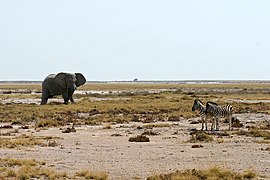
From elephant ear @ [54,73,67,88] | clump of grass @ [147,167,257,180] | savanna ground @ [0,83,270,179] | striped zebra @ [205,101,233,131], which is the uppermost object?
elephant ear @ [54,73,67,88]

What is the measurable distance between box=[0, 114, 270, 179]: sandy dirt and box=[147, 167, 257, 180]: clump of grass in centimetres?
72

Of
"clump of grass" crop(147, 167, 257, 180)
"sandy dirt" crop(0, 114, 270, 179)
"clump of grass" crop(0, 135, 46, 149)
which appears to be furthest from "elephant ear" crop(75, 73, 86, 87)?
"clump of grass" crop(147, 167, 257, 180)

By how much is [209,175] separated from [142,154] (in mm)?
5794

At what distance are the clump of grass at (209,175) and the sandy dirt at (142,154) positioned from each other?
719 millimetres

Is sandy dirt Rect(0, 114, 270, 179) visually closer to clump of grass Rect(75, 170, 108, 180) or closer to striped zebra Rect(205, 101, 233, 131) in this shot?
clump of grass Rect(75, 170, 108, 180)

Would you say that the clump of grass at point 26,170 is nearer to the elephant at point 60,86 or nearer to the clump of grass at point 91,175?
the clump of grass at point 91,175

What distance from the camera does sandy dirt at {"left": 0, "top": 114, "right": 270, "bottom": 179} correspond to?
58.6 feet

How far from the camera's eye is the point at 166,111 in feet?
162

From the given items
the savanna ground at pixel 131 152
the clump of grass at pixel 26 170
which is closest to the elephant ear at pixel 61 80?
the savanna ground at pixel 131 152

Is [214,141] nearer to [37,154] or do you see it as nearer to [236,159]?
[236,159]

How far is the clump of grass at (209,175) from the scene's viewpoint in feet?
51.0

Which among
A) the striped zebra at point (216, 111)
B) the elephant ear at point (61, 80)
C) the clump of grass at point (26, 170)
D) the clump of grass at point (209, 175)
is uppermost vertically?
the elephant ear at point (61, 80)

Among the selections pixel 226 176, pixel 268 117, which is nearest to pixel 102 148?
pixel 226 176

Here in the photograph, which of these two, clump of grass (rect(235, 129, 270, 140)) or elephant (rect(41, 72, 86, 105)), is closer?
clump of grass (rect(235, 129, 270, 140))
